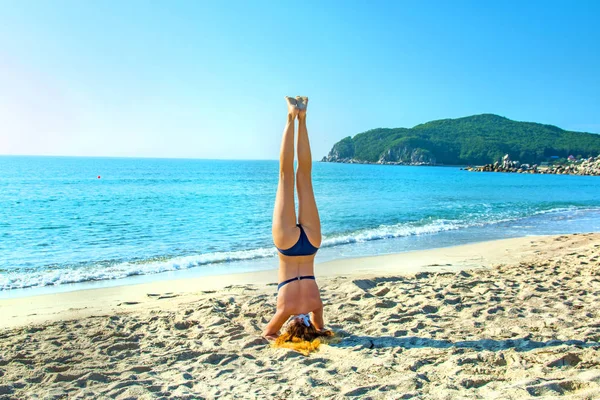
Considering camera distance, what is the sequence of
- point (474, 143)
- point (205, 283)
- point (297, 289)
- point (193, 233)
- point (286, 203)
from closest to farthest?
point (286, 203) < point (297, 289) < point (205, 283) < point (193, 233) < point (474, 143)

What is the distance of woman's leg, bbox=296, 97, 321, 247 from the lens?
5715mm

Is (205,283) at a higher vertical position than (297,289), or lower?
lower

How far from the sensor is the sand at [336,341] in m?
4.33

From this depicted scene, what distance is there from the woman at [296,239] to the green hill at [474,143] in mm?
143977

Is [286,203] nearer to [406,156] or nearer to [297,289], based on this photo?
[297,289]

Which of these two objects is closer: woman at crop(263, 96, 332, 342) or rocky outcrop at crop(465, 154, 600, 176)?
woman at crop(263, 96, 332, 342)

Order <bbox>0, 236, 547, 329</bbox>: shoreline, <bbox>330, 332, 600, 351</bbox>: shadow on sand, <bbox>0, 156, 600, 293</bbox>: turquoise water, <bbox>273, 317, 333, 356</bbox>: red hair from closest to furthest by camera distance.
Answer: <bbox>330, 332, 600, 351</bbox>: shadow on sand < <bbox>273, 317, 333, 356</bbox>: red hair < <bbox>0, 236, 547, 329</bbox>: shoreline < <bbox>0, 156, 600, 293</bbox>: turquoise water

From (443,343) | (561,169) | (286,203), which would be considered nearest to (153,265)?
(286,203)

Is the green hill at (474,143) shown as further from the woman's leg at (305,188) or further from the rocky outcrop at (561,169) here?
the woman's leg at (305,188)

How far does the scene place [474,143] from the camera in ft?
518

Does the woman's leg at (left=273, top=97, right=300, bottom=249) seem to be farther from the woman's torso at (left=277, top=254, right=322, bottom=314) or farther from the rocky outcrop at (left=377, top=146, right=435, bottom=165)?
the rocky outcrop at (left=377, top=146, right=435, bottom=165)

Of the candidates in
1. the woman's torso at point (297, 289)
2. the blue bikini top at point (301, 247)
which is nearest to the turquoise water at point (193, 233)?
the woman's torso at point (297, 289)

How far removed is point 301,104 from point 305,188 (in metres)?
1.07

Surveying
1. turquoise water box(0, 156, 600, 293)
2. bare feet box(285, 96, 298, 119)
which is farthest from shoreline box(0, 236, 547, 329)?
bare feet box(285, 96, 298, 119)
